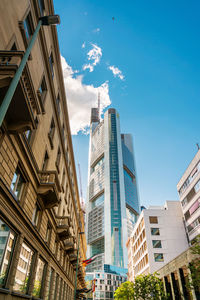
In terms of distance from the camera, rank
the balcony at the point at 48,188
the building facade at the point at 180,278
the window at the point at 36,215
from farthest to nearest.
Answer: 1. the building facade at the point at 180,278
2. the window at the point at 36,215
3. the balcony at the point at 48,188

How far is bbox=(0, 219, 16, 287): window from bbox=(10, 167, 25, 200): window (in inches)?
86.2

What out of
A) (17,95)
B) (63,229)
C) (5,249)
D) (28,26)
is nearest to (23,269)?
(5,249)

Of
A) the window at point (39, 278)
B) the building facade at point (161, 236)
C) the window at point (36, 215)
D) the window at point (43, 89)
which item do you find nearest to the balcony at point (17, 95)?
the window at point (43, 89)

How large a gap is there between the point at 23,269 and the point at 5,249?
3.52 m

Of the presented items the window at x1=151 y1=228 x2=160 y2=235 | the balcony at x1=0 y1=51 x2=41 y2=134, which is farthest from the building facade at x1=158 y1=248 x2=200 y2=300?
the balcony at x1=0 y1=51 x2=41 y2=134

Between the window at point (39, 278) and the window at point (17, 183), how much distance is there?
664 cm

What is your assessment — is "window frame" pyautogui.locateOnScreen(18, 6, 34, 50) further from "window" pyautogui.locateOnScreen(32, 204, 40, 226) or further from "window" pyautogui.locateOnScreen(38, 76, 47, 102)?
"window" pyautogui.locateOnScreen(32, 204, 40, 226)

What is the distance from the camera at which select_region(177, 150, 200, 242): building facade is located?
4392 centimetres

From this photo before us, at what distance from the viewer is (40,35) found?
16.1 metres

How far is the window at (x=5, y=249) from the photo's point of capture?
A: 1005 centimetres

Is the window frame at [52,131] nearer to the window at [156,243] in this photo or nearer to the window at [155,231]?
the window at [156,243]

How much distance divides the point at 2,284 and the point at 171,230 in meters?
53.8

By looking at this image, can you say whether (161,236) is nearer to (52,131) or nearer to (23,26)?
(52,131)

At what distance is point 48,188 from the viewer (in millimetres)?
15562
